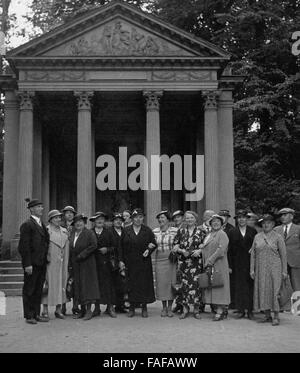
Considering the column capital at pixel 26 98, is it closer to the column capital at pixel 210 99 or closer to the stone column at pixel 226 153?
the column capital at pixel 210 99

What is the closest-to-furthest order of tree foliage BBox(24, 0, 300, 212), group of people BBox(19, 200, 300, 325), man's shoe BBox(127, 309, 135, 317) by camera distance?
group of people BBox(19, 200, 300, 325), man's shoe BBox(127, 309, 135, 317), tree foliage BBox(24, 0, 300, 212)

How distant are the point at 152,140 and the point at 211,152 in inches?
96.1

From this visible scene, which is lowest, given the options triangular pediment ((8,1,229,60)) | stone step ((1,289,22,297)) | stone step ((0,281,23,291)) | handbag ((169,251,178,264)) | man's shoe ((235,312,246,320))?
stone step ((1,289,22,297))

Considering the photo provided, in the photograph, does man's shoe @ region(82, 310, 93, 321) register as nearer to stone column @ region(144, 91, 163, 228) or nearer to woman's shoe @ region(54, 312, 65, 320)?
woman's shoe @ region(54, 312, 65, 320)

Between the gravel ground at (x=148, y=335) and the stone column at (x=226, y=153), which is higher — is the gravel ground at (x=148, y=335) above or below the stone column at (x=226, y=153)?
below

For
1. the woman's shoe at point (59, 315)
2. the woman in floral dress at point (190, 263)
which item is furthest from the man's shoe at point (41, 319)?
the woman in floral dress at point (190, 263)

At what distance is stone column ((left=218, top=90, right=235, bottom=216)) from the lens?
21703mm

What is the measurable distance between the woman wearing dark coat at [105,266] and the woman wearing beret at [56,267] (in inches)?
24.9

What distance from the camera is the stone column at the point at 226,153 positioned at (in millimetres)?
21703

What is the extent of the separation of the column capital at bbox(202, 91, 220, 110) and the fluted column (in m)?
7.03

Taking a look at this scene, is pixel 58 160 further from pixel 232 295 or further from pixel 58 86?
pixel 232 295

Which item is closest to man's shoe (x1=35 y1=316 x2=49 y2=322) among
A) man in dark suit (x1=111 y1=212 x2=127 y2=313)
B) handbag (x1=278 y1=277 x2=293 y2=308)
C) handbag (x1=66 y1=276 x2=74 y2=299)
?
handbag (x1=66 y1=276 x2=74 y2=299)
